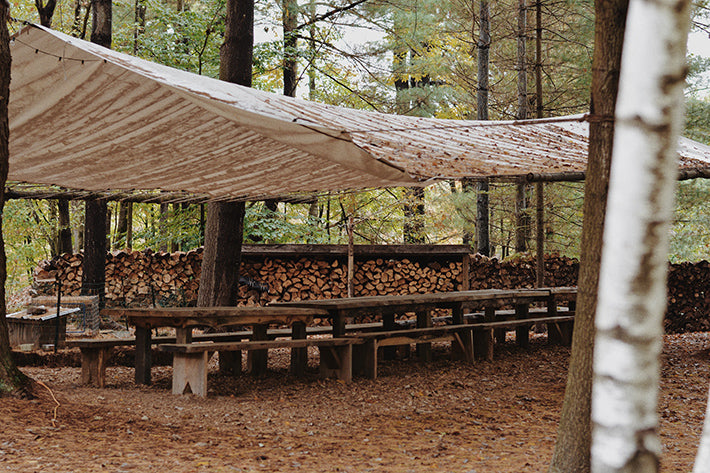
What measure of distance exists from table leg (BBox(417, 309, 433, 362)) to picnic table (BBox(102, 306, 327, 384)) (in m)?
1.22

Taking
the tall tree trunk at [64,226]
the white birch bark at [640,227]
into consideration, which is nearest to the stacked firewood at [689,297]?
the white birch bark at [640,227]

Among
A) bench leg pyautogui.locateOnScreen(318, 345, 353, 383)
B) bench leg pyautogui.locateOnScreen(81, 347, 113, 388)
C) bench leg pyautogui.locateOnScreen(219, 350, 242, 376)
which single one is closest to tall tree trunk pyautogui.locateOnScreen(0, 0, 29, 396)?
bench leg pyautogui.locateOnScreen(81, 347, 113, 388)

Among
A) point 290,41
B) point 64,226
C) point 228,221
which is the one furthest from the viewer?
point 64,226

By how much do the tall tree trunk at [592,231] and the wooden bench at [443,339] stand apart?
100 inches

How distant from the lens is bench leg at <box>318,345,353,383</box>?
15.8 ft

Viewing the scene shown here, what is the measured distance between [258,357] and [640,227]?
437 centimetres

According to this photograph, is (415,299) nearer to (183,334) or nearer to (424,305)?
(424,305)

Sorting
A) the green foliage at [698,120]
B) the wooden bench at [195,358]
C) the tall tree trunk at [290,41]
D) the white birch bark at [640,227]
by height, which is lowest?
the wooden bench at [195,358]

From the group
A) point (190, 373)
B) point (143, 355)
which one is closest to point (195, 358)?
point (190, 373)

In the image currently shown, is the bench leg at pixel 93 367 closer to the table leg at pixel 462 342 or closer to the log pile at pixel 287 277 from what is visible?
the table leg at pixel 462 342

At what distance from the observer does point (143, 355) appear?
14.9 feet

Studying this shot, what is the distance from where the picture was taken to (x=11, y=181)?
533 cm

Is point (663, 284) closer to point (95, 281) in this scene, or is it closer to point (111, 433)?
point (111, 433)

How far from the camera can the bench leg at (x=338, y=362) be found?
4816mm
